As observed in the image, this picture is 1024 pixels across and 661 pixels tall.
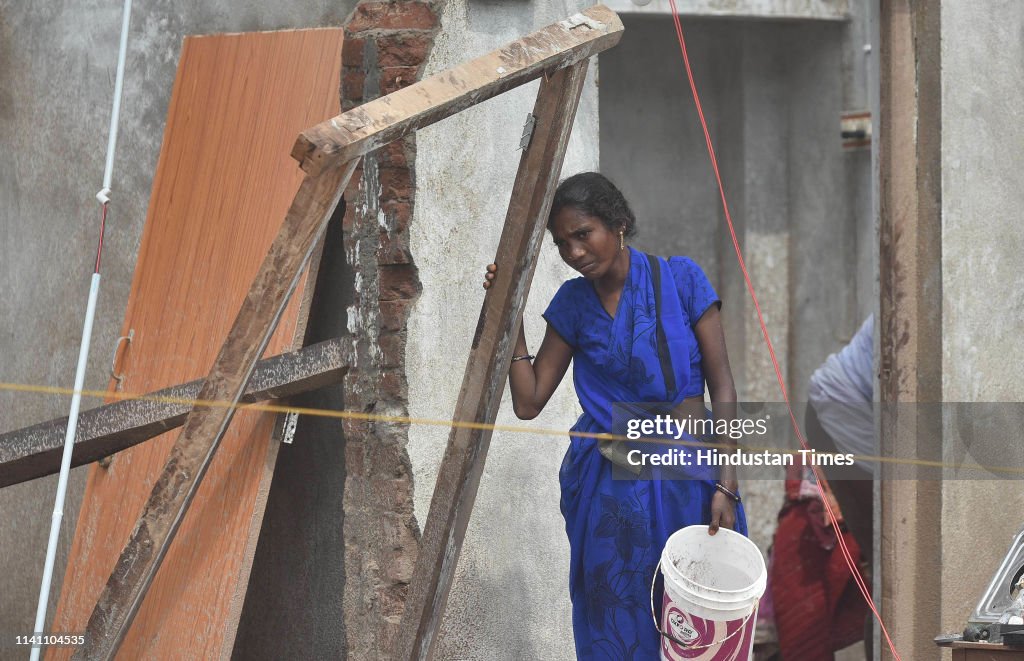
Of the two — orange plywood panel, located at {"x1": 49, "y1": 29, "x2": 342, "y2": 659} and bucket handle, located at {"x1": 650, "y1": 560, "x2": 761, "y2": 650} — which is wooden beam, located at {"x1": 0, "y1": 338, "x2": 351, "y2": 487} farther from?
bucket handle, located at {"x1": 650, "y1": 560, "x2": 761, "y2": 650}

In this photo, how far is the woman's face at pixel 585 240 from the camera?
3367 millimetres

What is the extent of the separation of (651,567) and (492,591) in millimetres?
877

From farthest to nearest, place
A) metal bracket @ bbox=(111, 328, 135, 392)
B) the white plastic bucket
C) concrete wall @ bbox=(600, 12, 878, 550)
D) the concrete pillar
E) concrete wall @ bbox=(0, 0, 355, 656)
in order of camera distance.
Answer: concrete wall @ bbox=(600, 12, 878, 550) < concrete wall @ bbox=(0, 0, 355, 656) < metal bracket @ bbox=(111, 328, 135, 392) < the concrete pillar < the white plastic bucket

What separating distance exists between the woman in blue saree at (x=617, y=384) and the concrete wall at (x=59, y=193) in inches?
84.5

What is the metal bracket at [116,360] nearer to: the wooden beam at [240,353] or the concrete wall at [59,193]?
the concrete wall at [59,193]

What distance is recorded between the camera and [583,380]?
3490mm

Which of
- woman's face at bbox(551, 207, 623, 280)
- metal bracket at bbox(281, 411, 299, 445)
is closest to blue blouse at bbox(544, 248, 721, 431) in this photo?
woman's face at bbox(551, 207, 623, 280)

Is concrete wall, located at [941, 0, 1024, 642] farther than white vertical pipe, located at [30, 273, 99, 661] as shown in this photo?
Yes

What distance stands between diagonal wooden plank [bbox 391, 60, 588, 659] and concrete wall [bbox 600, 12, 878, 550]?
4258 millimetres

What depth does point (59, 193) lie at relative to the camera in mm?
5137

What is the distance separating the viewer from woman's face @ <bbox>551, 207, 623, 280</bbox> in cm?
337

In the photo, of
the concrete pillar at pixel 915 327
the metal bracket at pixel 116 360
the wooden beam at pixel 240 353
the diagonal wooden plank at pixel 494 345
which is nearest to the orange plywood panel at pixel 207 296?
the metal bracket at pixel 116 360

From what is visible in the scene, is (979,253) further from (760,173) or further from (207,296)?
(760,173)

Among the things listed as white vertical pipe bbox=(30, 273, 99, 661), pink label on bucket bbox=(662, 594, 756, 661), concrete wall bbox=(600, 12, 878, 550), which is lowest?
pink label on bucket bbox=(662, 594, 756, 661)
